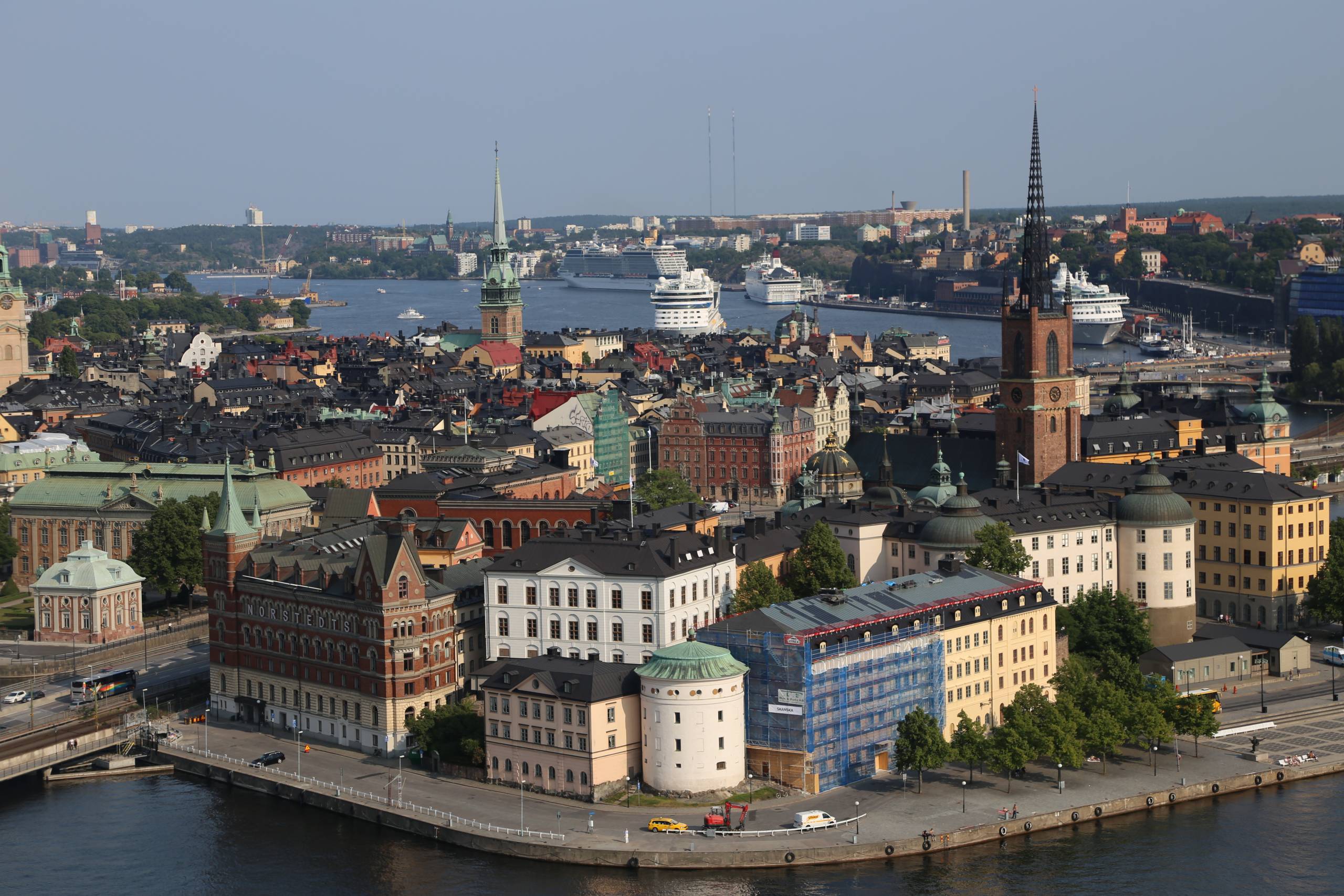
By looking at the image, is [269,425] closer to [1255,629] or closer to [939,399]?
[939,399]

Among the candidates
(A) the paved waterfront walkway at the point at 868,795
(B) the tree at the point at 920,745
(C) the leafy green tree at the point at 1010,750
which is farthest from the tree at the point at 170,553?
(C) the leafy green tree at the point at 1010,750

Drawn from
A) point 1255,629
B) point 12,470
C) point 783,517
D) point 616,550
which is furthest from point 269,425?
point 1255,629

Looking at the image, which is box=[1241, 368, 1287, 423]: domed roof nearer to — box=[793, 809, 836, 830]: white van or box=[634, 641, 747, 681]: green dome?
box=[634, 641, 747, 681]: green dome

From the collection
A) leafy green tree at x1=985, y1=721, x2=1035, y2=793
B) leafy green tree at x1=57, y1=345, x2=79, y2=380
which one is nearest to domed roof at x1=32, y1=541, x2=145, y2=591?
leafy green tree at x1=985, y1=721, x2=1035, y2=793

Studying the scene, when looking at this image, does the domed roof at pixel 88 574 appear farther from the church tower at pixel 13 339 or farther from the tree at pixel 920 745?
the church tower at pixel 13 339

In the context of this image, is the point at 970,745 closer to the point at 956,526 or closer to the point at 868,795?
the point at 868,795
